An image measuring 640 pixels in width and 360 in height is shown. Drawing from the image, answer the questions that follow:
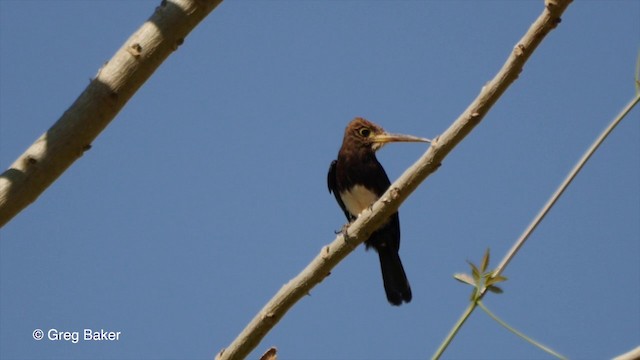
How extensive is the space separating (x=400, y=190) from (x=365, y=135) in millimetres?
5443

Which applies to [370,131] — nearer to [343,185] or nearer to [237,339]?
[343,185]

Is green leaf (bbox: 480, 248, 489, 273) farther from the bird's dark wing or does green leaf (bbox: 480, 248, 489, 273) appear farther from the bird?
the bird's dark wing

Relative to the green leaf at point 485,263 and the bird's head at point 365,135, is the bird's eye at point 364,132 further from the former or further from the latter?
the green leaf at point 485,263

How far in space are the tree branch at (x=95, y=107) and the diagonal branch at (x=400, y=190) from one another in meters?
1.08

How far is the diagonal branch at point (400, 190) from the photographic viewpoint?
2.86 m

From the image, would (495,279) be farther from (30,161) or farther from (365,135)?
(365,135)

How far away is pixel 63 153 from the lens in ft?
7.97

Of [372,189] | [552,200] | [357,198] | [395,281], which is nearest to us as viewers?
[552,200]

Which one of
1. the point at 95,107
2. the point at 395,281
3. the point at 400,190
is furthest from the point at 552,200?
the point at 395,281

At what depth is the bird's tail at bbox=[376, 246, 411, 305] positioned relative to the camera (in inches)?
338

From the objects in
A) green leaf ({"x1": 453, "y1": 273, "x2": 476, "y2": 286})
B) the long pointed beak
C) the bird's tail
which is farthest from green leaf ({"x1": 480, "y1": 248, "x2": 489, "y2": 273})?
the bird's tail

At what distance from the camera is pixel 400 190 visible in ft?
10.9

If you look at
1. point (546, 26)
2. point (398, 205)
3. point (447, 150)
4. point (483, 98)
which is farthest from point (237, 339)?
point (546, 26)

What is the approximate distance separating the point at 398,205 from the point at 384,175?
5.16 m
